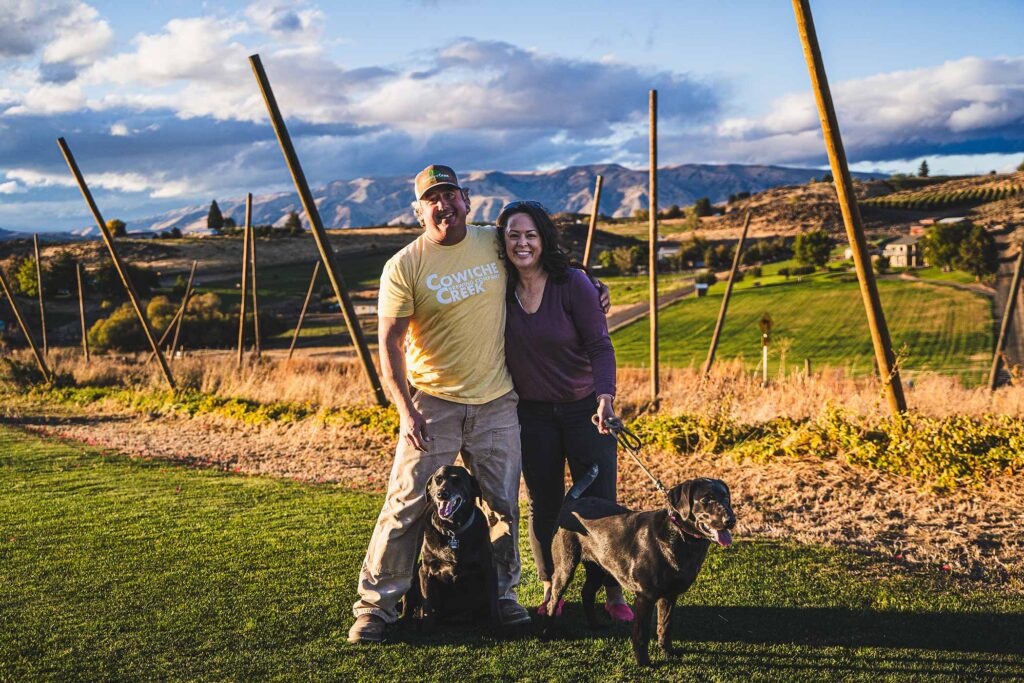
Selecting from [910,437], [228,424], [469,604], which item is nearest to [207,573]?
[469,604]

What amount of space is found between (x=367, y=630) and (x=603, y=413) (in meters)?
1.66

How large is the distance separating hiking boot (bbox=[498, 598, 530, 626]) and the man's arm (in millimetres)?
981

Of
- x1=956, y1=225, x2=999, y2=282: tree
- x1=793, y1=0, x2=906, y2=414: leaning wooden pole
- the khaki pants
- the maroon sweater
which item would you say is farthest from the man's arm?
x1=956, y1=225, x2=999, y2=282: tree

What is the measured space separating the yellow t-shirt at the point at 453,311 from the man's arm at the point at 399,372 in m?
0.07

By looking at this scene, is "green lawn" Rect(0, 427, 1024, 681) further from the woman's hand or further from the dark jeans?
the woman's hand

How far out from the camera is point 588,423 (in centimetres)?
418

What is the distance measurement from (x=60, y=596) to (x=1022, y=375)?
36.0 feet

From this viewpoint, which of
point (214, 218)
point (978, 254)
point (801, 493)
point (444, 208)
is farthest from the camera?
point (214, 218)

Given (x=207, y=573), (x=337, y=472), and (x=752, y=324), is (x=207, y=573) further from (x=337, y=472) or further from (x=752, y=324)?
(x=752, y=324)

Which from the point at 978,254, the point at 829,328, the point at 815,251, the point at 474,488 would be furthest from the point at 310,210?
the point at 815,251

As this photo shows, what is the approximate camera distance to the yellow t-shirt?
3979 millimetres

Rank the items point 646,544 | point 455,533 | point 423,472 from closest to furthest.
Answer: point 646,544, point 455,533, point 423,472

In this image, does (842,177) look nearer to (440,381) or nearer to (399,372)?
(440,381)

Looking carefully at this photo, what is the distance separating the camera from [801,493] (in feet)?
23.2
